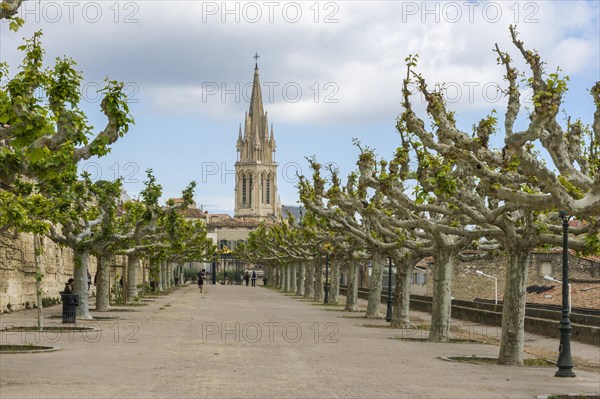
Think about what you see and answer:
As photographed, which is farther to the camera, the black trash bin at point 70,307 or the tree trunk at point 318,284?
the tree trunk at point 318,284

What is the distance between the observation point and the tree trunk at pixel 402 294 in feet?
117

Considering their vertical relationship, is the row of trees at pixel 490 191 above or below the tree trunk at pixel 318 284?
above

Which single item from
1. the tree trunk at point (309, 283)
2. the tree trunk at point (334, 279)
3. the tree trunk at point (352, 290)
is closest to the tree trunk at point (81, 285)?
the tree trunk at point (352, 290)

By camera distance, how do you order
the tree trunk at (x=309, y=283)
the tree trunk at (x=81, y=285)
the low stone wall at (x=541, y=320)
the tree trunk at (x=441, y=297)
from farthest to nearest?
the tree trunk at (x=309, y=283) < the tree trunk at (x=81, y=285) < the tree trunk at (x=441, y=297) < the low stone wall at (x=541, y=320)

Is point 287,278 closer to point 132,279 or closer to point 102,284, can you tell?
point 132,279

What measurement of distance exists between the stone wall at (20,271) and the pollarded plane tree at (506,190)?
19977 millimetres

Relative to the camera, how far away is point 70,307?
32.0m

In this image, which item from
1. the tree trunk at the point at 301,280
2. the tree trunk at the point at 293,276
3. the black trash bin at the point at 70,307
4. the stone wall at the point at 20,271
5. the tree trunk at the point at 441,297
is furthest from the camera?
the tree trunk at the point at 293,276

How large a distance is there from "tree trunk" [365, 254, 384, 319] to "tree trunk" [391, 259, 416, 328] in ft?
15.4

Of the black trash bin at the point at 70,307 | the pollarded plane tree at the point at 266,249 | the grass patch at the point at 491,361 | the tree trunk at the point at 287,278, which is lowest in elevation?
the tree trunk at the point at 287,278

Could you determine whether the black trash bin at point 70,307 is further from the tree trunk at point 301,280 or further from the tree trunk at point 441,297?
the tree trunk at point 301,280

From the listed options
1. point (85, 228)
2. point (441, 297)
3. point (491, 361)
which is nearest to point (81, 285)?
point (85, 228)

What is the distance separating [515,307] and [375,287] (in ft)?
63.9

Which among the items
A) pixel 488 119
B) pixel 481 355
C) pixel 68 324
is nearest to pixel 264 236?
pixel 68 324
